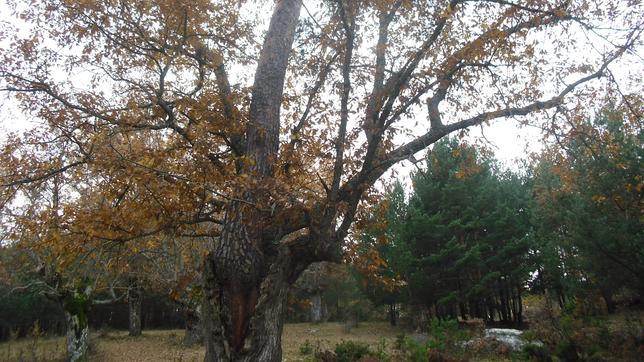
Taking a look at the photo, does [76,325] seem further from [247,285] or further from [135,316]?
[135,316]

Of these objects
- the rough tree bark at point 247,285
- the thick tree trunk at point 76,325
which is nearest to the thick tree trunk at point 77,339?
the thick tree trunk at point 76,325

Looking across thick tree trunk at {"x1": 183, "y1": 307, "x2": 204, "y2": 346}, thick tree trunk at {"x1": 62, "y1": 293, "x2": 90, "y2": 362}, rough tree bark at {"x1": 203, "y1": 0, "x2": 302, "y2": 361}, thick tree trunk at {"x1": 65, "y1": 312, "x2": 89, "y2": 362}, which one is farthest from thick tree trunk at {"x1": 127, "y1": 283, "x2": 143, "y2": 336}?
rough tree bark at {"x1": 203, "y1": 0, "x2": 302, "y2": 361}

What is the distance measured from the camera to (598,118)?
1384 cm

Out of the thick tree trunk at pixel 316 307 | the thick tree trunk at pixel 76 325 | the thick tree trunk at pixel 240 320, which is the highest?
the thick tree trunk at pixel 240 320

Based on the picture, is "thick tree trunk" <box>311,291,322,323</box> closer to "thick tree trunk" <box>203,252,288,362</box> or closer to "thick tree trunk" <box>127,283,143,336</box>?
"thick tree trunk" <box>127,283,143,336</box>

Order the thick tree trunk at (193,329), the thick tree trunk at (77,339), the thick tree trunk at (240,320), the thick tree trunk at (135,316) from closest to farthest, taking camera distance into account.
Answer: the thick tree trunk at (240,320) < the thick tree trunk at (77,339) < the thick tree trunk at (193,329) < the thick tree trunk at (135,316)

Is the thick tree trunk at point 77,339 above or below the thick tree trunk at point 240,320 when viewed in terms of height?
below

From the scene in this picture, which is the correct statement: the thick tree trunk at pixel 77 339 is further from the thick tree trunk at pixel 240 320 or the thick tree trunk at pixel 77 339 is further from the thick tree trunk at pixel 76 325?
the thick tree trunk at pixel 240 320

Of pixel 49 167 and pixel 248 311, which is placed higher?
pixel 49 167

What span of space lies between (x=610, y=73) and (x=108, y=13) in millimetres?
7651

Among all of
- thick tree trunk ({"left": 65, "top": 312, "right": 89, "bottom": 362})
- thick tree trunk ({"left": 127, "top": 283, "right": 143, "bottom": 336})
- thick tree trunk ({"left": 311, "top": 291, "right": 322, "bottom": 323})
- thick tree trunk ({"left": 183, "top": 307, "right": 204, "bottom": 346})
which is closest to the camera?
thick tree trunk ({"left": 65, "top": 312, "right": 89, "bottom": 362})

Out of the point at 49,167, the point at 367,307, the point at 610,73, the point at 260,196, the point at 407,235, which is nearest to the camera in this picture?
the point at 260,196

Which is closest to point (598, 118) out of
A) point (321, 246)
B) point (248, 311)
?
point (321, 246)

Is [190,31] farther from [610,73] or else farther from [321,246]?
[610,73]
